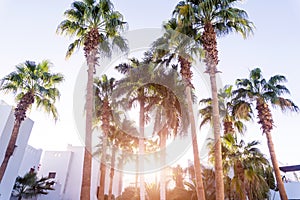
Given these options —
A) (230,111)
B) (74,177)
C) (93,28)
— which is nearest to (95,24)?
(93,28)

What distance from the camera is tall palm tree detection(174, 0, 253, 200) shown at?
11946mm

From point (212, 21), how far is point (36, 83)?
11.3 metres

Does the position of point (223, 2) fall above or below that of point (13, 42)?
above

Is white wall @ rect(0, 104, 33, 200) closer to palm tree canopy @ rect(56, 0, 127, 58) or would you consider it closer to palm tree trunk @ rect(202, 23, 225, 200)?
palm tree canopy @ rect(56, 0, 127, 58)

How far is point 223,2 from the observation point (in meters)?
12.5

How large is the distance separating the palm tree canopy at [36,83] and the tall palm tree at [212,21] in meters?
9.20

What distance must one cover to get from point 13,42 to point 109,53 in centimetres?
527

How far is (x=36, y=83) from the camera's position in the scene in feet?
49.4

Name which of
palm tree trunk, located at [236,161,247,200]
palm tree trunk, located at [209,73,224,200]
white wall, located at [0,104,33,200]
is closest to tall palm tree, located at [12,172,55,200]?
white wall, located at [0,104,33,200]

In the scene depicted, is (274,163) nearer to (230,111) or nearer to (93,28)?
(230,111)

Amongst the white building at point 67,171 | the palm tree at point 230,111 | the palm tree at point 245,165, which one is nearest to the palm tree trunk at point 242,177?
the palm tree at point 245,165

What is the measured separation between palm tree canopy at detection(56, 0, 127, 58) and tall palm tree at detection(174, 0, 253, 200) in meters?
3.64

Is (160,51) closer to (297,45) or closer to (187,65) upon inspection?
(187,65)

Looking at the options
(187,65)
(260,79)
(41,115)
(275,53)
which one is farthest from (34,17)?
(260,79)
